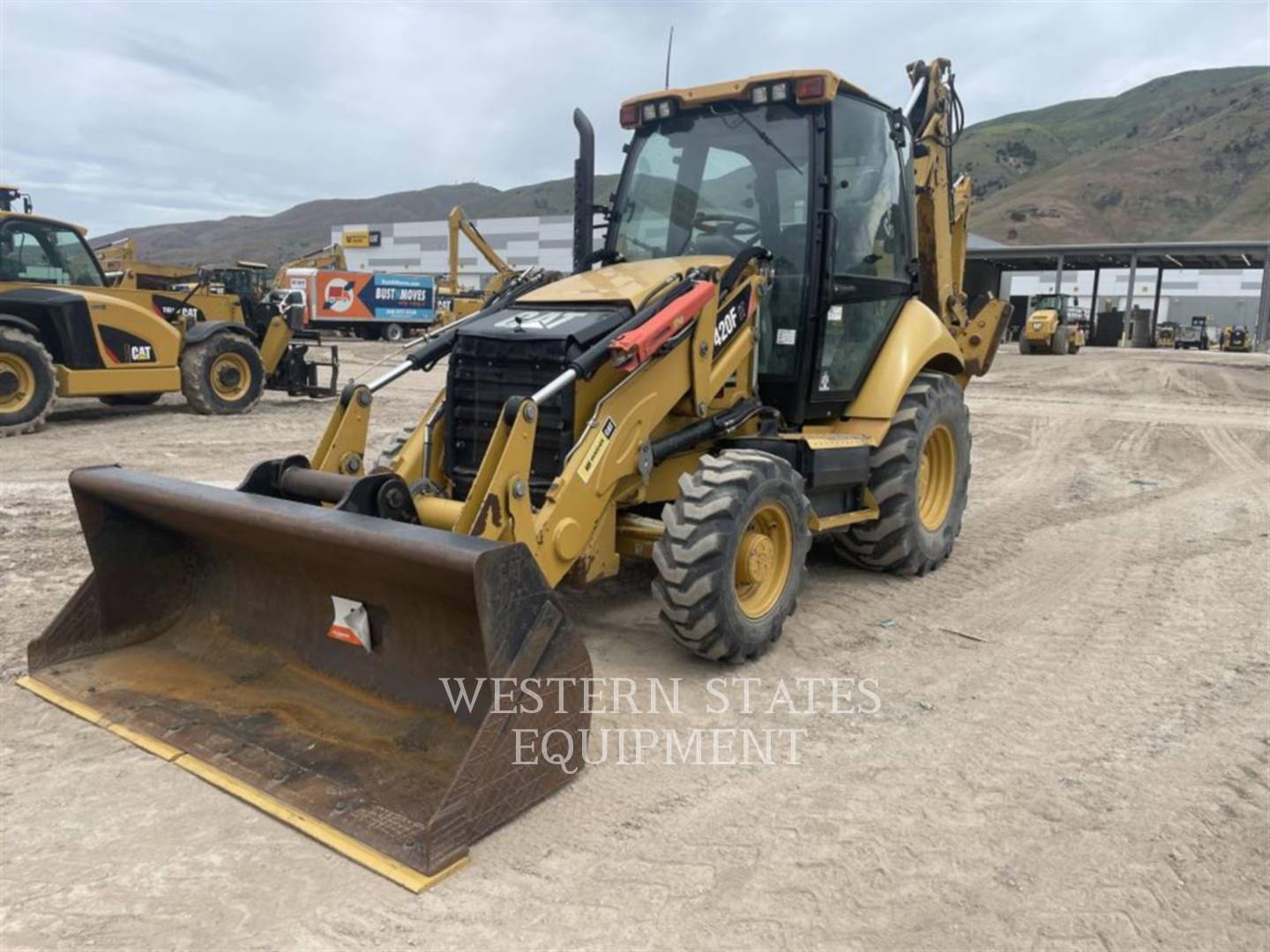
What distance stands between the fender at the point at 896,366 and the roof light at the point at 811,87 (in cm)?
156

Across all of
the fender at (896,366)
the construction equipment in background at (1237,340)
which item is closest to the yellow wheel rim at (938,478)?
the fender at (896,366)

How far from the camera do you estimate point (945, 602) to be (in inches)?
214

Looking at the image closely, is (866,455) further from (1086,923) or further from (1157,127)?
(1157,127)

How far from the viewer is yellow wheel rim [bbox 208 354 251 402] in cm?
1277

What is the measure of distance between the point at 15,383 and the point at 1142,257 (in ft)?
155

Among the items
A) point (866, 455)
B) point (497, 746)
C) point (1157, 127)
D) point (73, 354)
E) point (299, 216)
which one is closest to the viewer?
point (497, 746)

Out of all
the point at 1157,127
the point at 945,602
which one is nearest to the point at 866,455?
the point at 945,602

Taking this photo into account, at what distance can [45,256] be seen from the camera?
11281 millimetres

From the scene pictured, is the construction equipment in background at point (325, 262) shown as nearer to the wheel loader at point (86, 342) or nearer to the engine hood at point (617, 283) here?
the wheel loader at point (86, 342)

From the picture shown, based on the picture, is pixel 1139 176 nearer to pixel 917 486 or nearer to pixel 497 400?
pixel 917 486

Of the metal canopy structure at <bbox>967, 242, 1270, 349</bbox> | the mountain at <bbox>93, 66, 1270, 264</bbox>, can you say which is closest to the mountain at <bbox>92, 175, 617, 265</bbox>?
the mountain at <bbox>93, 66, 1270, 264</bbox>

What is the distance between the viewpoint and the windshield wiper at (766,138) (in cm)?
504

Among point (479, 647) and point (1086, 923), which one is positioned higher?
point (479, 647)

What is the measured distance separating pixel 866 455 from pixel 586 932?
3.43 meters
